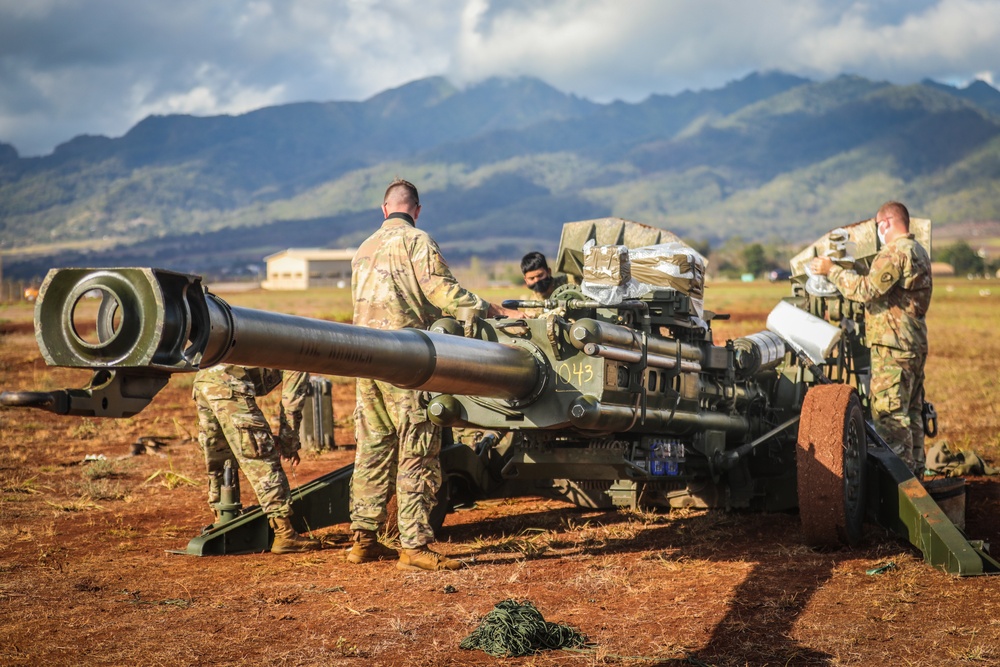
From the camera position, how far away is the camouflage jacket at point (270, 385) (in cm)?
859

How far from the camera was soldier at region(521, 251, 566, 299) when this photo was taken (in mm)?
11172

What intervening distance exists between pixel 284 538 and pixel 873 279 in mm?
5397

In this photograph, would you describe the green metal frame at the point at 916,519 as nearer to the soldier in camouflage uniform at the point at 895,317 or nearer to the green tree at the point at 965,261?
the soldier in camouflage uniform at the point at 895,317

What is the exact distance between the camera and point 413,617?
257 inches

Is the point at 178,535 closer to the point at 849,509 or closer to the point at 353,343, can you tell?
the point at 353,343

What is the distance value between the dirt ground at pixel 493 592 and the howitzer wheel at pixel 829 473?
19 centimetres

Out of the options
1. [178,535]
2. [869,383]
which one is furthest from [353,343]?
[869,383]

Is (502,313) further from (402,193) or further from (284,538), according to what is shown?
(284,538)

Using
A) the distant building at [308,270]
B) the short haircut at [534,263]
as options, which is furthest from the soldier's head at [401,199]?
the distant building at [308,270]

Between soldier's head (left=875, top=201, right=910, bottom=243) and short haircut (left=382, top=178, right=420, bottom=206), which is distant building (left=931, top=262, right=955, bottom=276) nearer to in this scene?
soldier's head (left=875, top=201, right=910, bottom=243)

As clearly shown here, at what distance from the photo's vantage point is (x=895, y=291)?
34.2 ft

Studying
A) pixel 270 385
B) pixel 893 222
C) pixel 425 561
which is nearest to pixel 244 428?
pixel 270 385

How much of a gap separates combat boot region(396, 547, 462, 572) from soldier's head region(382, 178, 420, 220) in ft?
7.67

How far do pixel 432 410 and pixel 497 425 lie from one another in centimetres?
43
